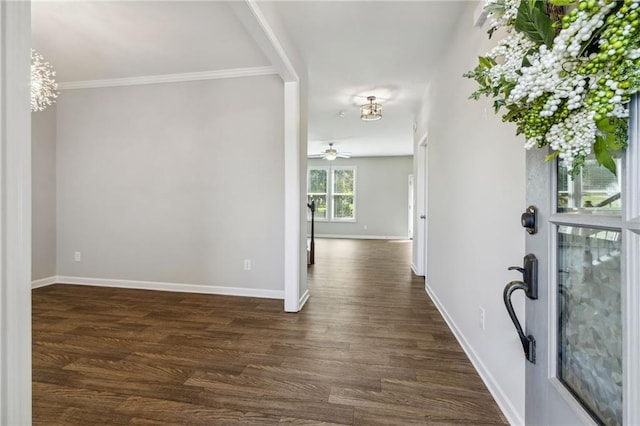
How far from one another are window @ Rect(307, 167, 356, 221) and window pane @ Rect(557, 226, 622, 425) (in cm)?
844

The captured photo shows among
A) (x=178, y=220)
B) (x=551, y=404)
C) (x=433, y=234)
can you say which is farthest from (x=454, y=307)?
(x=178, y=220)

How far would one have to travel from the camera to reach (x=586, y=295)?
0.75 m

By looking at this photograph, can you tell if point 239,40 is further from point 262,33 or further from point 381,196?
point 381,196

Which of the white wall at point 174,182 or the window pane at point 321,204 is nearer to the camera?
the white wall at point 174,182

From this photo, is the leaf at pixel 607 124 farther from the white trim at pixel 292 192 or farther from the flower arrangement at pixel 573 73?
the white trim at pixel 292 192

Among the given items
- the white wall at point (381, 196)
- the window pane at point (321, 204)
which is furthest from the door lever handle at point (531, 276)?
the window pane at point (321, 204)

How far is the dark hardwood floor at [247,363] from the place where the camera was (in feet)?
4.88

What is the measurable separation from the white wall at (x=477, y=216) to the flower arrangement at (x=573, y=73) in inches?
16.6

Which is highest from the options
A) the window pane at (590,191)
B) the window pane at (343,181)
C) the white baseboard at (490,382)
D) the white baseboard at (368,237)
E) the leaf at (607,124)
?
the window pane at (343,181)

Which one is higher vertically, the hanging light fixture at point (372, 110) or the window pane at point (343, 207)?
the hanging light fixture at point (372, 110)

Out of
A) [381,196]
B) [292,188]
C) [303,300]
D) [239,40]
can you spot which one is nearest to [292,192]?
[292,188]

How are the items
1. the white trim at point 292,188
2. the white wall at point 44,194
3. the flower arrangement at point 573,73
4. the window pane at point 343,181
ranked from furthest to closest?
the window pane at point 343,181, the white wall at point 44,194, the white trim at point 292,188, the flower arrangement at point 573,73

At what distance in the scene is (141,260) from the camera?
141 inches

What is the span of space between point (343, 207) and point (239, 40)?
7.06m
